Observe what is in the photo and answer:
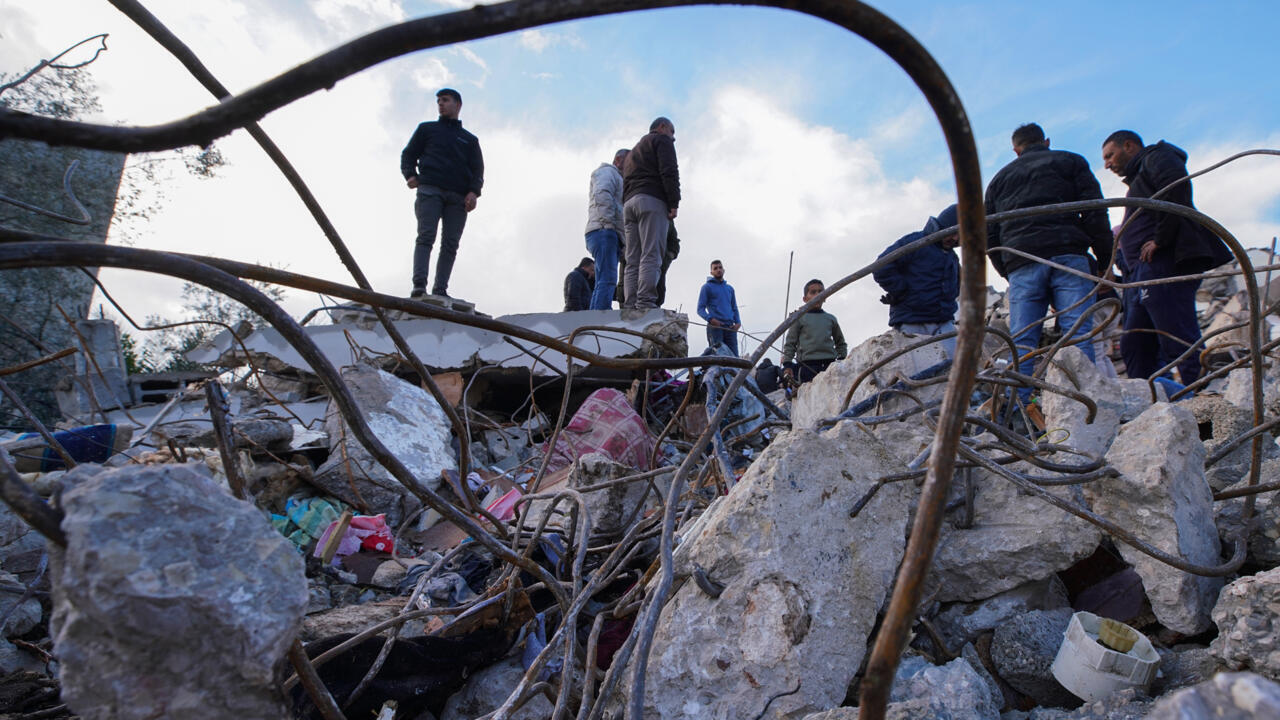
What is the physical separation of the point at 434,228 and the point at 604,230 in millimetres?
1414

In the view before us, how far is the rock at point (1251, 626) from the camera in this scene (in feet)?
3.13

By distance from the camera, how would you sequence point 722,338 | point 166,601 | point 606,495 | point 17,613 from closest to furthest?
point 166,601
point 17,613
point 606,495
point 722,338

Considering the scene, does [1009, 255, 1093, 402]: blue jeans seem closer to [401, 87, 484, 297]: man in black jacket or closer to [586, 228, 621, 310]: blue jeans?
[586, 228, 621, 310]: blue jeans

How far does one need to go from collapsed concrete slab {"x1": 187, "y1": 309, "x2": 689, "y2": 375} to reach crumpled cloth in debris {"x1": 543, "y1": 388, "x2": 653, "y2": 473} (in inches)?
50.7

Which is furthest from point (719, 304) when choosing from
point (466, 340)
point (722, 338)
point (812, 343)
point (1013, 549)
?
point (1013, 549)

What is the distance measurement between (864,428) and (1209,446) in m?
1.33

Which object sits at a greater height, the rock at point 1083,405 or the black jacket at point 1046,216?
the black jacket at point 1046,216

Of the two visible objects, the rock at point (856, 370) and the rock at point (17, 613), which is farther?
the rock at point (856, 370)

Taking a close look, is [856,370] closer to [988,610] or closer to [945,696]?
[988,610]

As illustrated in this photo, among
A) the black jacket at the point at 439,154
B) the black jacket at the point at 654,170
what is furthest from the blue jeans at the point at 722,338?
the black jacket at the point at 439,154

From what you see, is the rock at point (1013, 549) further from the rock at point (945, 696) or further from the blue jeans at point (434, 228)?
the blue jeans at point (434, 228)

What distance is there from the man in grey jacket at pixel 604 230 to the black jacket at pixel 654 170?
51cm

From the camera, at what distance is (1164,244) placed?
3.02 metres

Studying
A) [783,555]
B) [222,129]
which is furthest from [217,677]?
[783,555]
